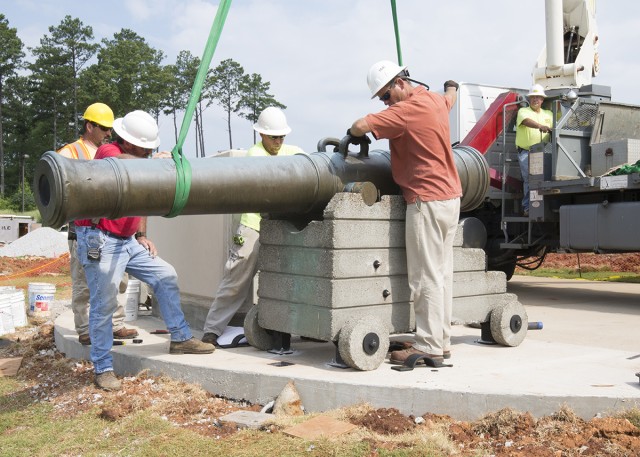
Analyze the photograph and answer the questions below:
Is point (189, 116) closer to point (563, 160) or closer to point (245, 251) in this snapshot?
point (245, 251)

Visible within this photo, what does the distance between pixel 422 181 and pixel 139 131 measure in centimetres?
188

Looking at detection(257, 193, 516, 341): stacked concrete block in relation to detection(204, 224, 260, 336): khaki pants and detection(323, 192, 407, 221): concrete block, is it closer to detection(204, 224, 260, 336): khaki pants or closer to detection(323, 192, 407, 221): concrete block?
detection(323, 192, 407, 221): concrete block

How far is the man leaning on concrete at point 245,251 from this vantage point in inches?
239

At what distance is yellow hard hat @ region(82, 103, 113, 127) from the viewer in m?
6.43

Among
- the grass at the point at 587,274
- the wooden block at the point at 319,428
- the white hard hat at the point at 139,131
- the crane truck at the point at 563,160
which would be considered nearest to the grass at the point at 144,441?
the wooden block at the point at 319,428

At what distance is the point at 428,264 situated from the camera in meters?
5.10

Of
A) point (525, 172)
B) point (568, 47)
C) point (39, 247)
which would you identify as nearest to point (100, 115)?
point (525, 172)

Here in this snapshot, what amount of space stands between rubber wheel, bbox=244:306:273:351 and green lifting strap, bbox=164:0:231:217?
1.28 meters

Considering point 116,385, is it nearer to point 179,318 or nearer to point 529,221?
point 179,318

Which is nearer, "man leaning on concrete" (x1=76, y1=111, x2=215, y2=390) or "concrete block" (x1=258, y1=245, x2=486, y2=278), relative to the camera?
"concrete block" (x1=258, y1=245, x2=486, y2=278)

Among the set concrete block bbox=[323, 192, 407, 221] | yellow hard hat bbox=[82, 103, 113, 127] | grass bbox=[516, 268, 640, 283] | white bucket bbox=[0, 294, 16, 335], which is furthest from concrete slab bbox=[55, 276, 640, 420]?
grass bbox=[516, 268, 640, 283]

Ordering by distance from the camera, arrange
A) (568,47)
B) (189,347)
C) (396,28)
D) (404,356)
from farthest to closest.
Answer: (568,47) → (396,28) → (189,347) → (404,356)

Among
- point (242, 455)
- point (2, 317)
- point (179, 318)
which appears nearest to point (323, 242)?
point (179, 318)

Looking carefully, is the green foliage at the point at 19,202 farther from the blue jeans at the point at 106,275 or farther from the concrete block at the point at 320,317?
the concrete block at the point at 320,317
